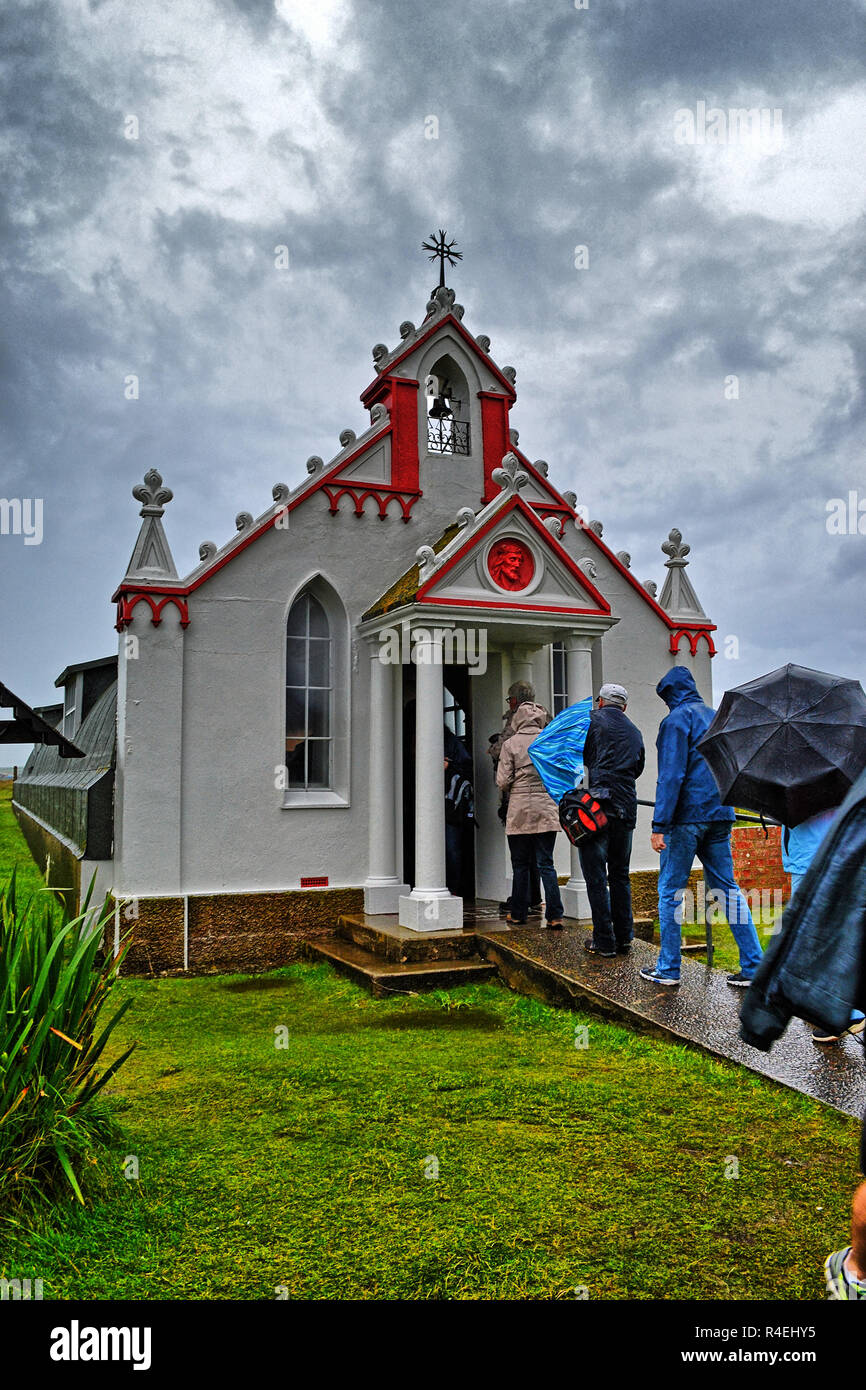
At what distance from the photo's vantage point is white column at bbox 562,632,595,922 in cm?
1012

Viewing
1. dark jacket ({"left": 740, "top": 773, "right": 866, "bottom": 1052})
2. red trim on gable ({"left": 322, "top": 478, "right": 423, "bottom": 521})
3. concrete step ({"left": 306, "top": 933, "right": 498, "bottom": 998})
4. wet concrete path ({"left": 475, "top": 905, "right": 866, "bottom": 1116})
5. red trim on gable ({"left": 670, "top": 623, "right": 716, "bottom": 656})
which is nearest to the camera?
dark jacket ({"left": 740, "top": 773, "right": 866, "bottom": 1052})

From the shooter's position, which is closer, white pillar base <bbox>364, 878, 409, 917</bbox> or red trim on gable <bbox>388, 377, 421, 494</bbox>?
white pillar base <bbox>364, 878, 409, 917</bbox>

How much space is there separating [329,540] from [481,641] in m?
2.20

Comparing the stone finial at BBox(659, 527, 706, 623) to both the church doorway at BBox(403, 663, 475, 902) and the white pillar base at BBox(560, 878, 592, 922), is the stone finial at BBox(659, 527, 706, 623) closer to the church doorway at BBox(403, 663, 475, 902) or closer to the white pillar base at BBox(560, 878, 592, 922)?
the church doorway at BBox(403, 663, 475, 902)

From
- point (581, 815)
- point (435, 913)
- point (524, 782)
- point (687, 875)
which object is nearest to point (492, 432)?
point (524, 782)

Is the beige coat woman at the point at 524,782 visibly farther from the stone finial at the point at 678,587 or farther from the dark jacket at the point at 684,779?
the stone finial at the point at 678,587

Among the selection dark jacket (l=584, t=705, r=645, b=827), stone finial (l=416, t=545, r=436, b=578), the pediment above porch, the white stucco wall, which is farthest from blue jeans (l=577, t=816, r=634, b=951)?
the white stucco wall

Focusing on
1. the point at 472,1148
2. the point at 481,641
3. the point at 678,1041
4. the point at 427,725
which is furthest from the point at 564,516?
the point at 472,1148

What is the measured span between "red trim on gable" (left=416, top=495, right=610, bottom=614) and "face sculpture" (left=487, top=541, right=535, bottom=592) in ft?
0.76

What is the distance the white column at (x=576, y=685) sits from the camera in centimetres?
1012

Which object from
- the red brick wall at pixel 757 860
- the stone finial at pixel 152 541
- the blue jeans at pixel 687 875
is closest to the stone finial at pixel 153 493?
the stone finial at pixel 152 541

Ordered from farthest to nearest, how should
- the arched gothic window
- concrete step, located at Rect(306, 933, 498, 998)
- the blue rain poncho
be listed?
the arched gothic window → the blue rain poncho → concrete step, located at Rect(306, 933, 498, 998)

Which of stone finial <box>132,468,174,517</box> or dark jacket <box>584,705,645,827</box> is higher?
stone finial <box>132,468,174,517</box>
